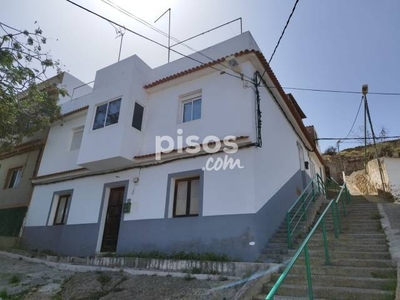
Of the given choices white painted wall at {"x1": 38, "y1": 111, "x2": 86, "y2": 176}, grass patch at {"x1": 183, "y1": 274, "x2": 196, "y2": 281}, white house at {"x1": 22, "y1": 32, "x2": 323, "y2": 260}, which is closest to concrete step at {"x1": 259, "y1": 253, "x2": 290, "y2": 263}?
white house at {"x1": 22, "y1": 32, "x2": 323, "y2": 260}

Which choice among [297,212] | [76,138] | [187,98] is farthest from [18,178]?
[297,212]

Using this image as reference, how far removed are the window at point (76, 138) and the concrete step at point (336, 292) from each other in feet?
33.6

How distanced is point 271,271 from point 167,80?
6.96 m

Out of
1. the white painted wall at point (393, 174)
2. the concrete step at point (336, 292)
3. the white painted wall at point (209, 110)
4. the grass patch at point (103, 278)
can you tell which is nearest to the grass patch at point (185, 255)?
the grass patch at point (103, 278)

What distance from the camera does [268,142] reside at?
8.59m

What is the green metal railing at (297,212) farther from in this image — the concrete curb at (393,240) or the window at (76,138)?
the window at (76,138)

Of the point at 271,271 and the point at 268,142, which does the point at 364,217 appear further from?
the point at 271,271

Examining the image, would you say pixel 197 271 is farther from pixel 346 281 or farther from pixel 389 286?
pixel 389 286

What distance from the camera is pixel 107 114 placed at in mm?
9727

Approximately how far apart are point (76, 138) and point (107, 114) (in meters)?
3.30

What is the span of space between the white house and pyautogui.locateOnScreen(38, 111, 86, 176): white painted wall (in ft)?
0.41

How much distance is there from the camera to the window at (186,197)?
7785 mm

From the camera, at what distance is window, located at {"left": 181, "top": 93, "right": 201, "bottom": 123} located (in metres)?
9.05

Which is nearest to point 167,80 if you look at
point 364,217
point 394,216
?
point 364,217
